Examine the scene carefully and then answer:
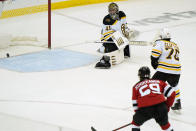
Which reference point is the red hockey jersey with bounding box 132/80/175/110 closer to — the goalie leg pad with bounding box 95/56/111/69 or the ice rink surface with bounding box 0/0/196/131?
the ice rink surface with bounding box 0/0/196/131

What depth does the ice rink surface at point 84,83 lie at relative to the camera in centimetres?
591

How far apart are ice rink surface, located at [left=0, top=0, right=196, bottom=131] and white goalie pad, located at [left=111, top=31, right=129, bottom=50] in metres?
0.38

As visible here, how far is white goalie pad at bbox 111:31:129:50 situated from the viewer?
8.16m

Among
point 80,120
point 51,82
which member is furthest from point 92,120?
point 51,82

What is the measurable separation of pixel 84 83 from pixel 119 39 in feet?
3.95

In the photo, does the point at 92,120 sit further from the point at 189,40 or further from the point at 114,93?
the point at 189,40

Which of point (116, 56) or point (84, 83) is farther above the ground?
point (116, 56)

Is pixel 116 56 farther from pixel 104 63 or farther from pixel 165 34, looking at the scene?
pixel 165 34

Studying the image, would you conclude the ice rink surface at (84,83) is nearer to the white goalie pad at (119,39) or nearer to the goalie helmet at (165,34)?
the white goalie pad at (119,39)

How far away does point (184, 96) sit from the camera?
6.70 meters

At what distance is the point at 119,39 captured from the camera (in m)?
8.20

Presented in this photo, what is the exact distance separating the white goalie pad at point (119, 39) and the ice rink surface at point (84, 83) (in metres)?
0.38

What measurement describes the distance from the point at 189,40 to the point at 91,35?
7.01ft

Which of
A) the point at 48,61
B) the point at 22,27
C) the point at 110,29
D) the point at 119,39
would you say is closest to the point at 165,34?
the point at 119,39
